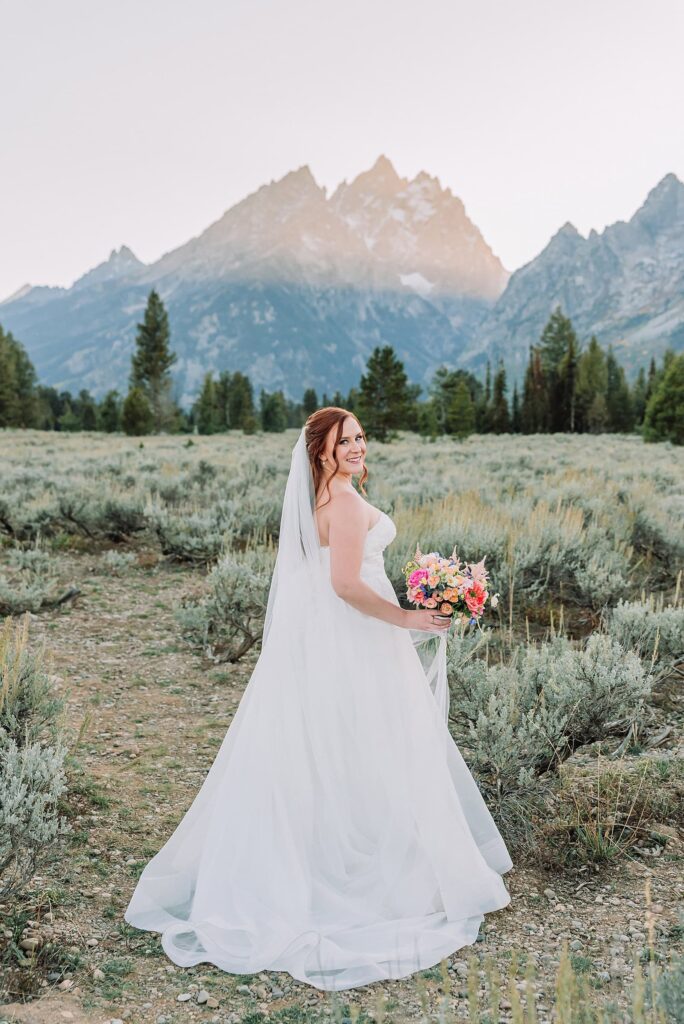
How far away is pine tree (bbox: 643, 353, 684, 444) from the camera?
31797mm

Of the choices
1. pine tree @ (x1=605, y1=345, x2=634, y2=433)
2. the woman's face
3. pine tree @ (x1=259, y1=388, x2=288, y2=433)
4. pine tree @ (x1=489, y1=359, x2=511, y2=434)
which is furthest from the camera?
pine tree @ (x1=259, y1=388, x2=288, y2=433)

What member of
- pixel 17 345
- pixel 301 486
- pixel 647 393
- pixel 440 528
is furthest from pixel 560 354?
pixel 301 486

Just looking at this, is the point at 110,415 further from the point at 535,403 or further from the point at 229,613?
the point at 229,613

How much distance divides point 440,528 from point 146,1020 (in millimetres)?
5941

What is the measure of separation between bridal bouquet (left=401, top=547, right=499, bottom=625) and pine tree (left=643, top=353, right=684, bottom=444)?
103 ft

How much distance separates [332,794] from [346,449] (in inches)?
66.1

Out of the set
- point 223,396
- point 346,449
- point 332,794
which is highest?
point 223,396

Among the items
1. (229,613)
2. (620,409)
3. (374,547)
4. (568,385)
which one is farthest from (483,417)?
(374,547)

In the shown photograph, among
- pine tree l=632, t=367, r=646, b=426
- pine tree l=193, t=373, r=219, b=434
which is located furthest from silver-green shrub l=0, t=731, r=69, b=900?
pine tree l=632, t=367, r=646, b=426

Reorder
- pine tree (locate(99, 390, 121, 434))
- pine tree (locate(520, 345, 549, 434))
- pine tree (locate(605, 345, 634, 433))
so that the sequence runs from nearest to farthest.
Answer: pine tree (locate(99, 390, 121, 434)), pine tree (locate(520, 345, 549, 434)), pine tree (locate(605, 345, 634, 433))

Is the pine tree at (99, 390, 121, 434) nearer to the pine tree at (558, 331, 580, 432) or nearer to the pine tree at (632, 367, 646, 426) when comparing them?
the pine tree at (558, 331, 580, 432)

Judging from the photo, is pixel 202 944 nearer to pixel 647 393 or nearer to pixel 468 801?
pixel 468 801

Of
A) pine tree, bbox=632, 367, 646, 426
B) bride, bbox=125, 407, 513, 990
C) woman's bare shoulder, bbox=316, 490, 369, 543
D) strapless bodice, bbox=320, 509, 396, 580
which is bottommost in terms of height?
bride, bbox=125, 407, 513, 990

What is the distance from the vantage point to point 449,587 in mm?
3312
